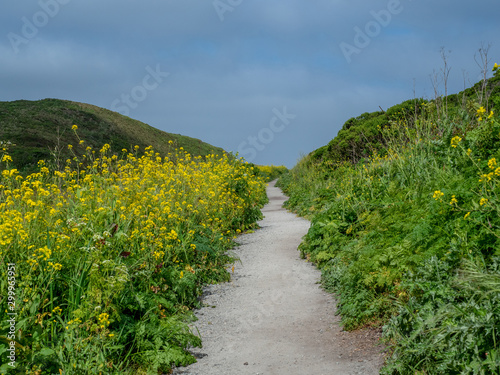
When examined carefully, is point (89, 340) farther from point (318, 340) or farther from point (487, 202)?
point (487, 202)

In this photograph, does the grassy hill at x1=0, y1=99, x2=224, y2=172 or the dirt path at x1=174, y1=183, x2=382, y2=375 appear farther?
the grassy hill at x1=0, y1=99, x2=224, y2=172

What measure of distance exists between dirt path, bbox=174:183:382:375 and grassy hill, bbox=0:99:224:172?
16322mm

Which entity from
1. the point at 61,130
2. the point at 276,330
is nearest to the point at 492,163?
the point at 276,330

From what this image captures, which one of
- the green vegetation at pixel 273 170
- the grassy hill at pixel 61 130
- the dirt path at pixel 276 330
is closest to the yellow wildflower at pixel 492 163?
the dirt path at pixel 276 330

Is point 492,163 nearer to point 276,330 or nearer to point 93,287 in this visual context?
point 276,330

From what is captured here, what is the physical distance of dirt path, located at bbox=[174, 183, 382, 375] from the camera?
422cm

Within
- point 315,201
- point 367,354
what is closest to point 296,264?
point 367,354

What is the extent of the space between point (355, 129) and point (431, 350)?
15.2 meters

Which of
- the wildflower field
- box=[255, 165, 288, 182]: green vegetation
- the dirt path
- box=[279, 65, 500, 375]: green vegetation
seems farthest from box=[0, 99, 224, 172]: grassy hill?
box=[279, 65, 500, 375]: green vegetation
